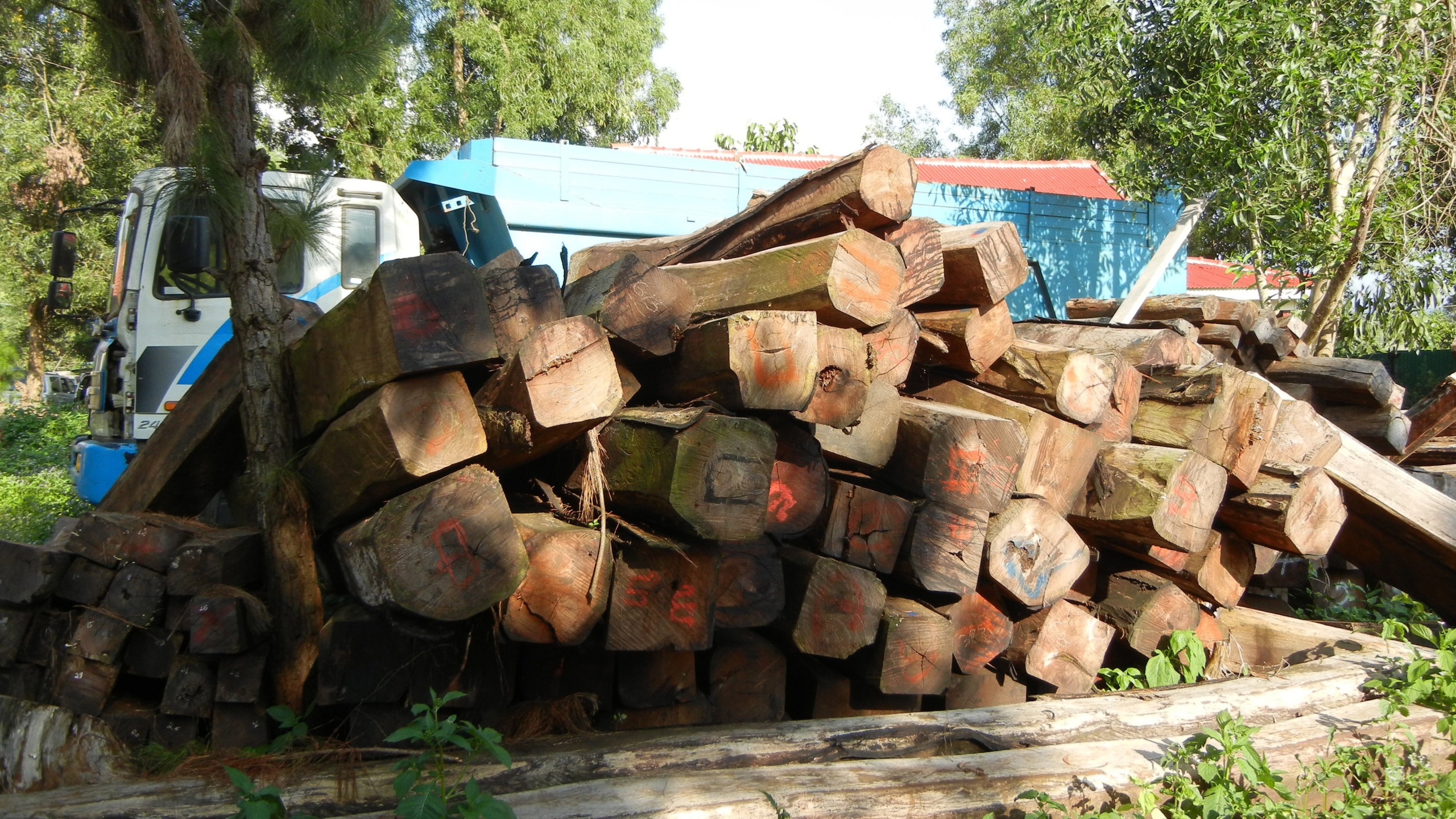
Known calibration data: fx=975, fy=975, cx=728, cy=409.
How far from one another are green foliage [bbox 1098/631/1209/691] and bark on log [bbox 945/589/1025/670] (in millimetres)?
578

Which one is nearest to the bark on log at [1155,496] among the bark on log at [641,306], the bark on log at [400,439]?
the bark on log at [641,306]

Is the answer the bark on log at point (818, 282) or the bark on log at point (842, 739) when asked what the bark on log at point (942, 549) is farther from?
the bark on log at point (818, 282)

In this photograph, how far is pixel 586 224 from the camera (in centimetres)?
761

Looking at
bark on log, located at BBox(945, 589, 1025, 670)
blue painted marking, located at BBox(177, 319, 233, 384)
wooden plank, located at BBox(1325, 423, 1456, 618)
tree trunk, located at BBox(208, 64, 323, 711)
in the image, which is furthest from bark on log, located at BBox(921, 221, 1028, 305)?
blue painted marking, located at BBox(177, 319, 233, 384)

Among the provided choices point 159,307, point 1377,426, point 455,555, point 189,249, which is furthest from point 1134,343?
point 159,307

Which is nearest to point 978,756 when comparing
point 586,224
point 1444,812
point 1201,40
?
point 1444,812

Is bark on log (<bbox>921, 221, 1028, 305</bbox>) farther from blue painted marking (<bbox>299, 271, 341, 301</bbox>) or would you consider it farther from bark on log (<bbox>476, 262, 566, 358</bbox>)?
blue painted marking (<bbox>299, 271, 341, 301</bbox>)

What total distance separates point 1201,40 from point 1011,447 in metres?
6.27

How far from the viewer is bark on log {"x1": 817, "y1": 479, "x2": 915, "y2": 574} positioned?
11.2ft

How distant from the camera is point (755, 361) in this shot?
2.95m

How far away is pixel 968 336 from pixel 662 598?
1.68 meters

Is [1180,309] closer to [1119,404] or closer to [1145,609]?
[1119,404]

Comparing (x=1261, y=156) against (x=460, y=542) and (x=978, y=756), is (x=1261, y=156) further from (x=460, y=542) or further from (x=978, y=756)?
(x=460, y=542)

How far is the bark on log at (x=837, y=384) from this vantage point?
328cm
